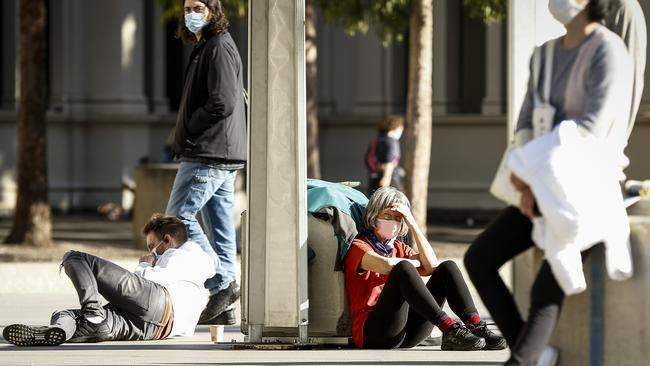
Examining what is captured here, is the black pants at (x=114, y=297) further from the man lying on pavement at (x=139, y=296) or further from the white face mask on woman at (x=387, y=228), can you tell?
the white face mask on woman at (x=387, y=228)

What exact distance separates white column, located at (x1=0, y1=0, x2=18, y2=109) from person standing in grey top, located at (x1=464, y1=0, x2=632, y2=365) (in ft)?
66.4

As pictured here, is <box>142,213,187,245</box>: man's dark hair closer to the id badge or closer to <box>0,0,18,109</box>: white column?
the id badge

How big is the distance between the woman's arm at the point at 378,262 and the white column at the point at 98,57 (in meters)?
17.4

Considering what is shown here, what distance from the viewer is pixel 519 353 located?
5754mm

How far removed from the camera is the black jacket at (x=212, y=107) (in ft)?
29.5

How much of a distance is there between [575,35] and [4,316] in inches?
212

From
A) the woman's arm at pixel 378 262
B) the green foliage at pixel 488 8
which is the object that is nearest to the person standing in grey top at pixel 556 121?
the woman's arm at pixel 378 262

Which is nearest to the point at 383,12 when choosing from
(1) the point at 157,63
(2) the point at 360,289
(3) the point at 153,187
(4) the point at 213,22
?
(3) the point at 153,187

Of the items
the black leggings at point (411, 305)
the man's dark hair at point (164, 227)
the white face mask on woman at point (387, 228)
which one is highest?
the white face mask on woman at point (387, 228)

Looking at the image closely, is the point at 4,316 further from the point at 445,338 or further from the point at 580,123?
the point at 580,123

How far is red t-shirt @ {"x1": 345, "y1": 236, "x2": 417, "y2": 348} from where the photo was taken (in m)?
8.01

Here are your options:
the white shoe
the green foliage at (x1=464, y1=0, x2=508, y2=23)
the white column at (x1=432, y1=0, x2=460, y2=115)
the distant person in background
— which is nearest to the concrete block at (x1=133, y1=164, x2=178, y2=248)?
the distant person in background

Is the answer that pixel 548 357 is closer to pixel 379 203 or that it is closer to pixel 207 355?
pixel 379 203

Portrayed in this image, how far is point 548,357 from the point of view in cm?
603
